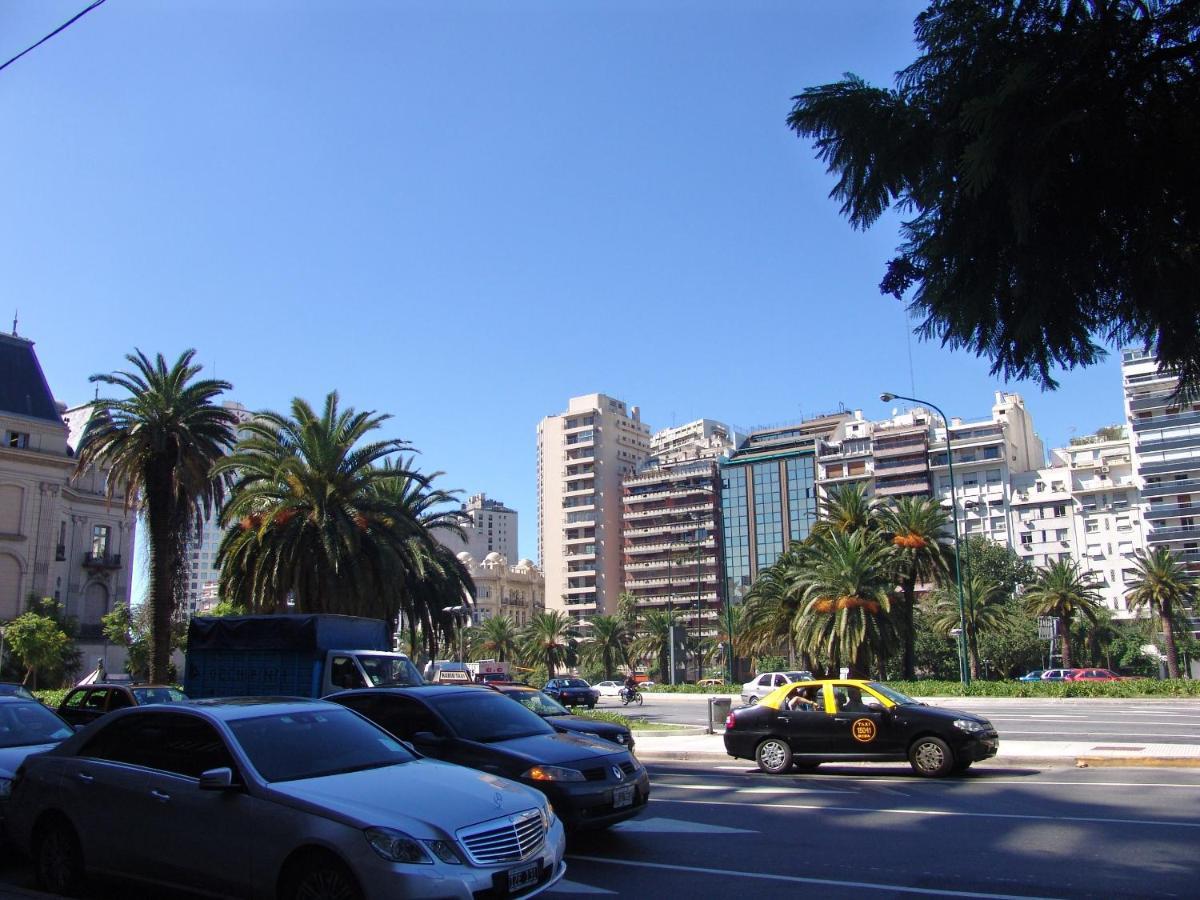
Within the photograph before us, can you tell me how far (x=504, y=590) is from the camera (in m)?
164

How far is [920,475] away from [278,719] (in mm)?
122848

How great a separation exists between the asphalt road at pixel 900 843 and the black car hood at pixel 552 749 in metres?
0.81

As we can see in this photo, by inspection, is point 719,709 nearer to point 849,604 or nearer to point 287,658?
point 287,658

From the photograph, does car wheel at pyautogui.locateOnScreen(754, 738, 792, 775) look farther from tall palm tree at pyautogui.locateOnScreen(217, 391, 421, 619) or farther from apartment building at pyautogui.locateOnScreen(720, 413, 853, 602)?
apartment building at pyautogui.locateOnScreen(720, 413, 853, 602)

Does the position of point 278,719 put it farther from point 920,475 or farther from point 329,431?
point 920,475

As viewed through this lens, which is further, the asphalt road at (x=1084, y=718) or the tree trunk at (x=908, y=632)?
the tree trunk at (x=908, y=632)

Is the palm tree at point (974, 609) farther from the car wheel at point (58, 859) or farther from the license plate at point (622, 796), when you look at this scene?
the car wheel at point (58, 859)

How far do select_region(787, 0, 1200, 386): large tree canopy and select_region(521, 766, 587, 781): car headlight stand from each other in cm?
580

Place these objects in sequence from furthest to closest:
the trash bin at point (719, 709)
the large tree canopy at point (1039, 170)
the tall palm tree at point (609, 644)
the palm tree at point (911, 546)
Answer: the tall palm tree at point (609, 644), the palm tree at point (911, 546), the trash bin at point (719, 709), the large tree canopy at point (1039, 170)

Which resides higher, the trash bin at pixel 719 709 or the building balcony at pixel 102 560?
the building balcony at pixel 102 560

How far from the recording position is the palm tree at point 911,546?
46625mm

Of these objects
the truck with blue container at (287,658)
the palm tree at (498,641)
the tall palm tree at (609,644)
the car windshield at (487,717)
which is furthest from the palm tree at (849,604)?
the palm tree at (498,641)

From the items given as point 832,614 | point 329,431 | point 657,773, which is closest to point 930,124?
point 657,773

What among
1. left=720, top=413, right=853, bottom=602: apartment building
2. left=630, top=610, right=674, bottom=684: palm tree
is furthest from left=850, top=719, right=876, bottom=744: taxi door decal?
left=720, top=413, right=853, bottom=602: apartment building
